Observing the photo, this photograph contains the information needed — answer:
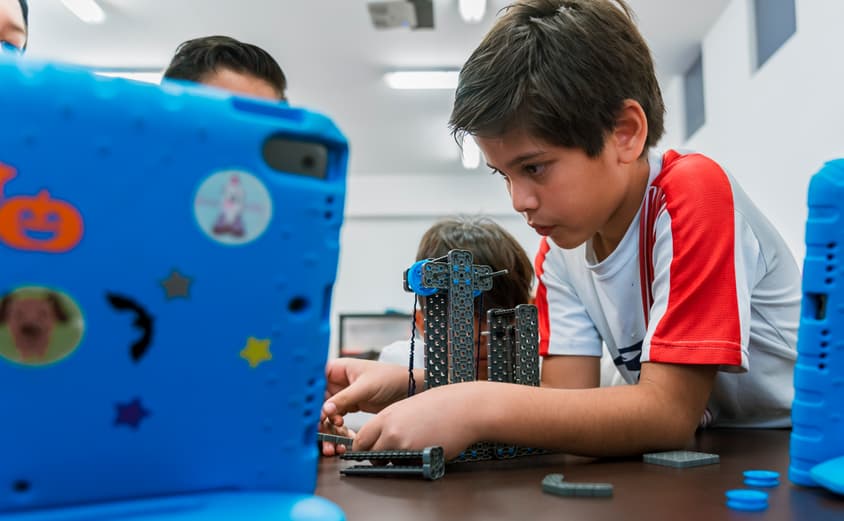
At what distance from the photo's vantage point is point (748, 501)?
43cm

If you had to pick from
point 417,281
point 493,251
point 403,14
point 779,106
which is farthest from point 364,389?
point 403,14

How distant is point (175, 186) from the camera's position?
12.5 inches

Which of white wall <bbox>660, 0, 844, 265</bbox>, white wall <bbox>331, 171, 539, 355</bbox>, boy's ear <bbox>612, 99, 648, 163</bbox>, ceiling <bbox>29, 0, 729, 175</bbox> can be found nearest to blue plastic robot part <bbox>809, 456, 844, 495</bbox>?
boy's ear <bbox>612, 99, 648, 163</bbox>

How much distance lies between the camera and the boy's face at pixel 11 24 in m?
0.85

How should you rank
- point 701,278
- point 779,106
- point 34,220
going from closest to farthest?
point 34,220, point 701,278, point 779,106

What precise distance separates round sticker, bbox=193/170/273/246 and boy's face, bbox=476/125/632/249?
462mm

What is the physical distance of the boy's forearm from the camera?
1.95 ft

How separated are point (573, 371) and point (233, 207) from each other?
0.73 m

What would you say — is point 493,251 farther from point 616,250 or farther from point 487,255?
point 616,250

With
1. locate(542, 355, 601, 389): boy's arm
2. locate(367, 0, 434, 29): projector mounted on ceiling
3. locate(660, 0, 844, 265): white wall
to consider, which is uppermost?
locate(367, 0, 434, 29): projector mounted on ceiling

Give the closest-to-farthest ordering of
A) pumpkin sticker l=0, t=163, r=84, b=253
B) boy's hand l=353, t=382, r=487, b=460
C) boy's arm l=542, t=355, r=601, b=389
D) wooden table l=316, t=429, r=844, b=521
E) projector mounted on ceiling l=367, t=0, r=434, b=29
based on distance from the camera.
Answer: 1. pumpkin sticker l=0, t=163, r=84, b=253
2. wooden table l=316, t=429, r=844, b=521
3. boy's hand l=353, t=382, r=487, b=460
4. boy's arm l=542, t=355, r=601, b=389
5. projector mounted on ceiling l=367, t=0, r=434, b=29

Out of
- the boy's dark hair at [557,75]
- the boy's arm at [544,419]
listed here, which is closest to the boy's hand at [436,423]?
the boy's arm at [544,419]

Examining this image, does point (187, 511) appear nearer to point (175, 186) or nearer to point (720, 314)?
point (175, 186)

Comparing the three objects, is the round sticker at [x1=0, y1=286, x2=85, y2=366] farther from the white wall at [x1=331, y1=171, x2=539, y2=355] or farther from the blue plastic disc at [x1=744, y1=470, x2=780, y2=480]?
the white wall at [x1=331, y1=171, x2=539, y2=355]
